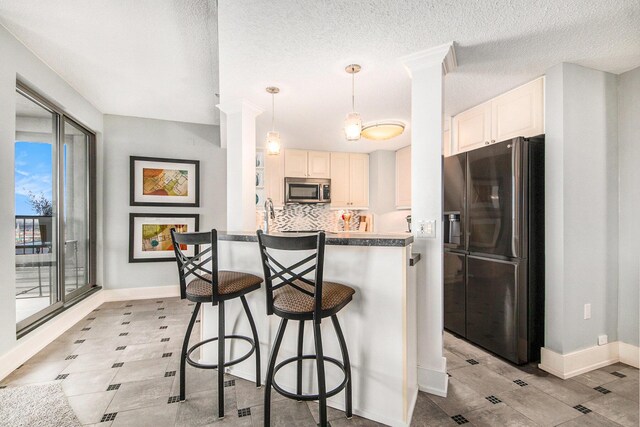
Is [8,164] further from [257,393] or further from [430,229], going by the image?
[430,229]

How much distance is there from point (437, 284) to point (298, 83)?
1.93m

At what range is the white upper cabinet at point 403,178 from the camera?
A: 4.89 meters

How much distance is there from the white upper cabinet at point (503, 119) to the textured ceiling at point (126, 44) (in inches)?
99.6

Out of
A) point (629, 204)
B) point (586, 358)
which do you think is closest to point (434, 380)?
point (586, 358)

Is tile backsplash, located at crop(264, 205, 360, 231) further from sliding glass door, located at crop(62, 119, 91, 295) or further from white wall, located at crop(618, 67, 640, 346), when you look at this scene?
white wall, located at crop(618, 67, 640, 346)

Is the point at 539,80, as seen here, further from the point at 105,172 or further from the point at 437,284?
the point at 105,172

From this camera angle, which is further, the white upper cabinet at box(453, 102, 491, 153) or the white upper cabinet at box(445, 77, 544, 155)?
the white upper cabinet at box(453, 102, 491, 153)

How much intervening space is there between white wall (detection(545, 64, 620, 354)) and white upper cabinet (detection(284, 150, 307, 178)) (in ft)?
11.0

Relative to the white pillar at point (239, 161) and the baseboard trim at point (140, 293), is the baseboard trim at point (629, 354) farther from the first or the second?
the baseboard trim at point (140, 293)

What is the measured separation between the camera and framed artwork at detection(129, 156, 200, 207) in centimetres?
424

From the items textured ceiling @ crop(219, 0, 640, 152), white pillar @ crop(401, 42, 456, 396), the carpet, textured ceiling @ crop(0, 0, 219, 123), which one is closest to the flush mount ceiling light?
textured ceiling @ crop(219, 0, 640, 152)

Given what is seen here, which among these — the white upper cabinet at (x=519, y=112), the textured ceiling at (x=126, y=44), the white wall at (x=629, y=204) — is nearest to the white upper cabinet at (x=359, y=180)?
the textured ceiling at (x=126, y=44)

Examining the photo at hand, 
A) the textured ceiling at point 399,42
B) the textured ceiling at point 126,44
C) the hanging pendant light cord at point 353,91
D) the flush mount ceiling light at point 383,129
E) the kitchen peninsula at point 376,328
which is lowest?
the kitchen peninsula at point 376,328

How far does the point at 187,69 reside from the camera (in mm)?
2857
